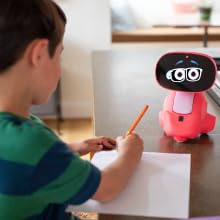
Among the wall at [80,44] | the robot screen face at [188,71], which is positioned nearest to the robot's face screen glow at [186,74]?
the robot screen face at [188,71]

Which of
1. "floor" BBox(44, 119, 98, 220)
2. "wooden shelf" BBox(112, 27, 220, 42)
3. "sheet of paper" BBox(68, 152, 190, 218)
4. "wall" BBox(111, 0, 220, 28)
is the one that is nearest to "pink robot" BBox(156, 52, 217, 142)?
"sheet of paper" BBox(68, 152, 190, 218)

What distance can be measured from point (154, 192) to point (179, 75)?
31cm

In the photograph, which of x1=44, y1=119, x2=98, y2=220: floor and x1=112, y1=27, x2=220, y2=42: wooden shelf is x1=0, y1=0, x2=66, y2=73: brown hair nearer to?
x1=44, y1=119, x2=98, y2=220: floor

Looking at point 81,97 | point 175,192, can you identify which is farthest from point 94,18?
point 175,192

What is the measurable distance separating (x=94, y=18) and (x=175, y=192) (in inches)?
94.1

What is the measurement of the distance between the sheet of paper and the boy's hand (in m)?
0.08

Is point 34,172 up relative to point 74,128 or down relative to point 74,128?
up

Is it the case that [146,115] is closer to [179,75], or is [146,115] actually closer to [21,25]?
[179,75]

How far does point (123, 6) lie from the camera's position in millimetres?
3324

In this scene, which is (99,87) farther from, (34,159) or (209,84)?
(34,159)

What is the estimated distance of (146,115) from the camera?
1.22m

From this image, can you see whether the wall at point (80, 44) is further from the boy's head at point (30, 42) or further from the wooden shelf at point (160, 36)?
the boy's head at point (30, 42)

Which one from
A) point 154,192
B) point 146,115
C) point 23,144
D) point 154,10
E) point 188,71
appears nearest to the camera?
point 23,144

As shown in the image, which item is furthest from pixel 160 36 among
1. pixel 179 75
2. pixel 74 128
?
pixel 179 75
